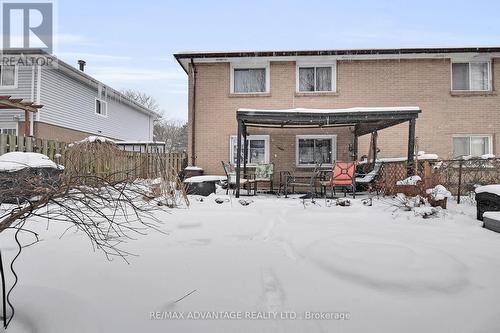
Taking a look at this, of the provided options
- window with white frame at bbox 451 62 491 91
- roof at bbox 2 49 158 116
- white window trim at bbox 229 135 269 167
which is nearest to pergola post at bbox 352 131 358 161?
white window trim at bbox 229 135 269 167

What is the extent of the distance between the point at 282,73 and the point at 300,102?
1.21 meters

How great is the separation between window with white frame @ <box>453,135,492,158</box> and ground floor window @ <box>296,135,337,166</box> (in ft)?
13.8

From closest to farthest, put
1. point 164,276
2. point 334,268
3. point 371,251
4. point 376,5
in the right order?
1. point 164,276
2. point 334,268
3. point 371,251
4. point 376,5

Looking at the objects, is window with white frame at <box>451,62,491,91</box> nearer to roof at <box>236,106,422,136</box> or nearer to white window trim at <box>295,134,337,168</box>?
roof at <box>236,106,422,136</box>

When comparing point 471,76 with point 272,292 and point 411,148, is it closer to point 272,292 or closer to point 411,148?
point 411,148

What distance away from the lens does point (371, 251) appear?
105 inches

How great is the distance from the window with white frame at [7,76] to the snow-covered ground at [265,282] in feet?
46.3

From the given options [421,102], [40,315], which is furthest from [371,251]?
[421,102]

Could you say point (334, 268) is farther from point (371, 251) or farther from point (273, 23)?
point (273, 23)

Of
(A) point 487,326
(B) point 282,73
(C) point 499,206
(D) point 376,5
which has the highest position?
(D) point 376,5

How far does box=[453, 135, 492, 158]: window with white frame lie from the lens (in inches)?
408

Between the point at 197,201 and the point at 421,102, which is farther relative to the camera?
the point at 421,102

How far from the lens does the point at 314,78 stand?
10.9 m

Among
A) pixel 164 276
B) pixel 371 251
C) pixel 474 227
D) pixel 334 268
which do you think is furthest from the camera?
pixel 474 227
